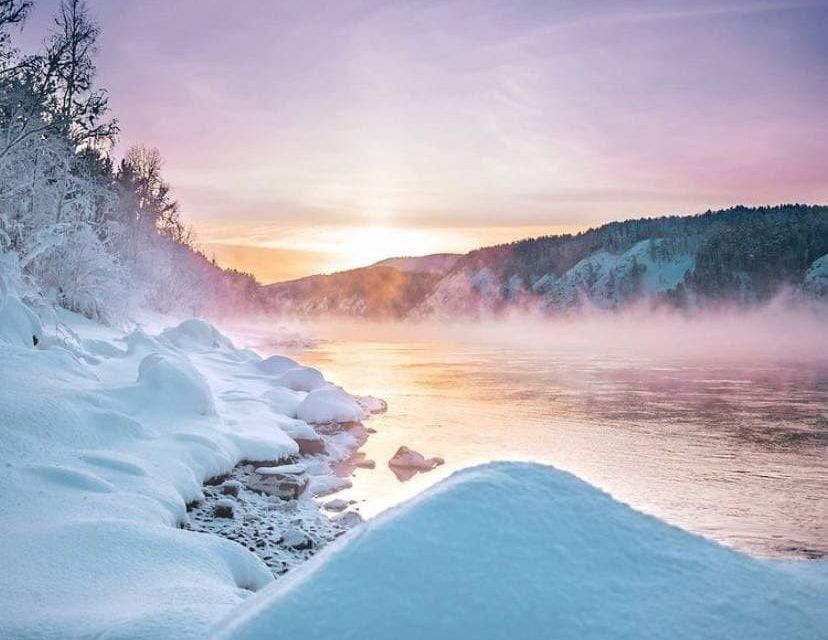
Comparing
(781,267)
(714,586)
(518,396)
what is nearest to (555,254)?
(781,267)

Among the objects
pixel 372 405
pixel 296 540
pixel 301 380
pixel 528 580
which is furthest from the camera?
pixel 372 405

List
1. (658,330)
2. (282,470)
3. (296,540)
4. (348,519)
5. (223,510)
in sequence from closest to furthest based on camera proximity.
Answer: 1. (296,540)
2. (223,510)
3. (348,519)
4. (282,470)
5. (658,330)

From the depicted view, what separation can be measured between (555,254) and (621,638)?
164m

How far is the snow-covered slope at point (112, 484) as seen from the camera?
4.21 meters

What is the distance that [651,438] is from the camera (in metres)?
17.7

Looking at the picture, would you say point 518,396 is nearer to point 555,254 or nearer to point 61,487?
point 61,487

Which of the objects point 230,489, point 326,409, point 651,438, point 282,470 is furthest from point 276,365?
point 230,489

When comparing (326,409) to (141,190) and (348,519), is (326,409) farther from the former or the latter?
(141,190)

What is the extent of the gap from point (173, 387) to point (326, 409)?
615 cm

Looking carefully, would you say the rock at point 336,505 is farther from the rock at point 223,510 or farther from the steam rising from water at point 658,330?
the steam rising from water at point 658,330

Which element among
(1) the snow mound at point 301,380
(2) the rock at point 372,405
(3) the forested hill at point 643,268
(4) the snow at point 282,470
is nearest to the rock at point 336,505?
(4) the snow at point 282,470

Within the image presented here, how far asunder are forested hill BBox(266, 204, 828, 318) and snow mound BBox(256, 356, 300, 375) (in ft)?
333

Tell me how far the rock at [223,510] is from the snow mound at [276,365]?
13620mm

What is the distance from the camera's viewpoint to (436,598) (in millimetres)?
2725
